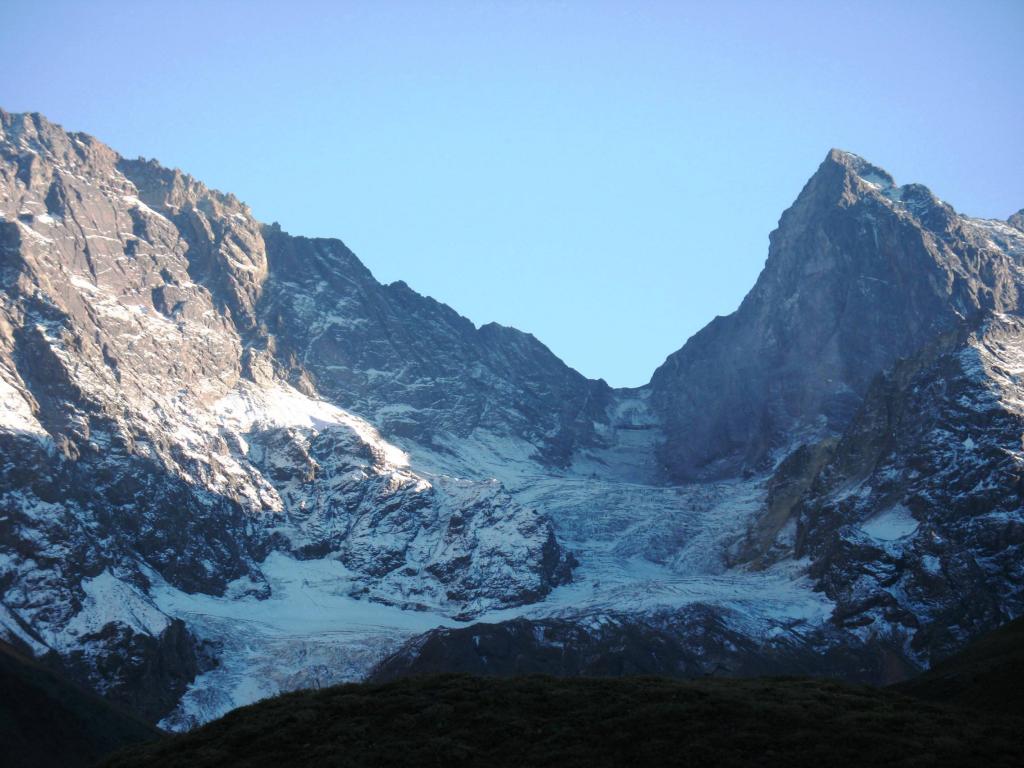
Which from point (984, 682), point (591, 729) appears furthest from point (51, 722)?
point (984, 682)

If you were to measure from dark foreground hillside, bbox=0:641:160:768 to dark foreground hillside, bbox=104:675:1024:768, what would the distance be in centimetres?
6388

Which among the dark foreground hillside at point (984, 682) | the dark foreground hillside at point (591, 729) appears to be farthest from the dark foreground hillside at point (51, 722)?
the dark foreground hillside at point (984, 682)

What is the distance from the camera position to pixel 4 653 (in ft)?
528

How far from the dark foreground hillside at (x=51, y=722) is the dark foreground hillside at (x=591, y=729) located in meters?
63.9

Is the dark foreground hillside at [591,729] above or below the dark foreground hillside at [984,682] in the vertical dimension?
below

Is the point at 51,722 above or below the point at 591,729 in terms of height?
below

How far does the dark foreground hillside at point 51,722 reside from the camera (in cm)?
14288

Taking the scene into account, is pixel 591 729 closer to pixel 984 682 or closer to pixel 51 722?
pixel 984 682

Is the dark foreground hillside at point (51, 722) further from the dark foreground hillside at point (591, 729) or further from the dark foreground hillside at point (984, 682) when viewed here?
the dark foreground hillside at point (984, 682)

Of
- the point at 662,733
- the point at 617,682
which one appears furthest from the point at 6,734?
the point at 662,733

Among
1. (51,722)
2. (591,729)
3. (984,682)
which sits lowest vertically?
(51,722)

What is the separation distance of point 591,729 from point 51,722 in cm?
9294

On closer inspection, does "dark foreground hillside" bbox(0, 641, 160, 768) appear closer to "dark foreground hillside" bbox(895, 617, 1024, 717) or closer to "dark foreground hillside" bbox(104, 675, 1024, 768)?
"dark foreground hillside" bbox(104, 675, 1024, 768)

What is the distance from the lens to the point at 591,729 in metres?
74.9
